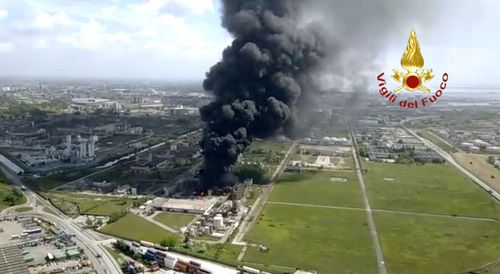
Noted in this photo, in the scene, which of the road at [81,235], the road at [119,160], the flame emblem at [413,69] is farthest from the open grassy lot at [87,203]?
the flame emblem at [413,69]

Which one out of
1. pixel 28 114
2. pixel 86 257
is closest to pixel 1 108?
pixel 28 114

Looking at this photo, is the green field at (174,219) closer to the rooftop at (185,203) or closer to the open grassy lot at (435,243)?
the rooftop at (185,203)

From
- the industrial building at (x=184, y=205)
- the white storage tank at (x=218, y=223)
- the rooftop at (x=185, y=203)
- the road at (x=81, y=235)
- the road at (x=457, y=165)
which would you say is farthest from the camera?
the road at (x=457, y=165)

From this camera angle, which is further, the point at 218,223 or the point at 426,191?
the point at 426,191

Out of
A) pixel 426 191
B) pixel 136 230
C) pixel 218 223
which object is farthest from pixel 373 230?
pixel 136 230

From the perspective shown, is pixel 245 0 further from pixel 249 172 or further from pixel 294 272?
pixel 294 272

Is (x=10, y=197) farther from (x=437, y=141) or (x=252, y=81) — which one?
(x=437, y=141)
